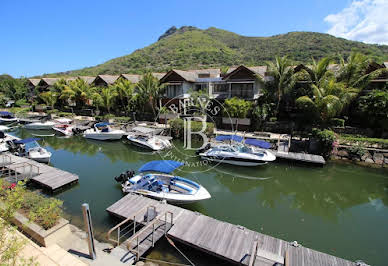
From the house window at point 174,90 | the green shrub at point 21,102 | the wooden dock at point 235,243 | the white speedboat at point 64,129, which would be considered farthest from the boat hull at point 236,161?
the green shrub at point 21,102

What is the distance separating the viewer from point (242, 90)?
2514 centimetres

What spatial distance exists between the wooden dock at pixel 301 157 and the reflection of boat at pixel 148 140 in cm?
1027

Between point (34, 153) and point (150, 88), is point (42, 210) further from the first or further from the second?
point (150, 88)

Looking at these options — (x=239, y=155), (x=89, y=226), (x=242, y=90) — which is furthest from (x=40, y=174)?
(x=242, y=90)

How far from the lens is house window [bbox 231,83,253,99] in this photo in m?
24.8

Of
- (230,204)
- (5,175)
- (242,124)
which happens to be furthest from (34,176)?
(242,124)

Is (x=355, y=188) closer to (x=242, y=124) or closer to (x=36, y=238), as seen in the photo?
(x=242, y=124)

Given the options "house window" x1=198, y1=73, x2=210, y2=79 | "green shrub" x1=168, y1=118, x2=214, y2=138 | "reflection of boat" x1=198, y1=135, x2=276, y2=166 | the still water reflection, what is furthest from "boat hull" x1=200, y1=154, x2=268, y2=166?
"house window" x1=198, y1=73, x2=210, y2=79

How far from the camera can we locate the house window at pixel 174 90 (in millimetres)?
28344

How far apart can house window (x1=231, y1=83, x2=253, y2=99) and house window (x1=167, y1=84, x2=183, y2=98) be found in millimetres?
7358

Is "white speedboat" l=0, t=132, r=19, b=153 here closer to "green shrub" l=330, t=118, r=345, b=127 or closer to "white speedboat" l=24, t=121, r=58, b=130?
"white speedboat" l=24, t=121, r=58, b=130

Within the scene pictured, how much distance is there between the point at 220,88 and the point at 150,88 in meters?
9.65

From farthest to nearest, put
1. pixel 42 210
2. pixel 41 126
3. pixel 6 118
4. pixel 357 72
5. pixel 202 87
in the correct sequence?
pixel 6 118 < pixel 202 87 < pixel 41 126 < pixel 357 72 < pixel 42 210

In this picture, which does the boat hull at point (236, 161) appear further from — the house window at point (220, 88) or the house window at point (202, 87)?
the house window at point (202, 87)
